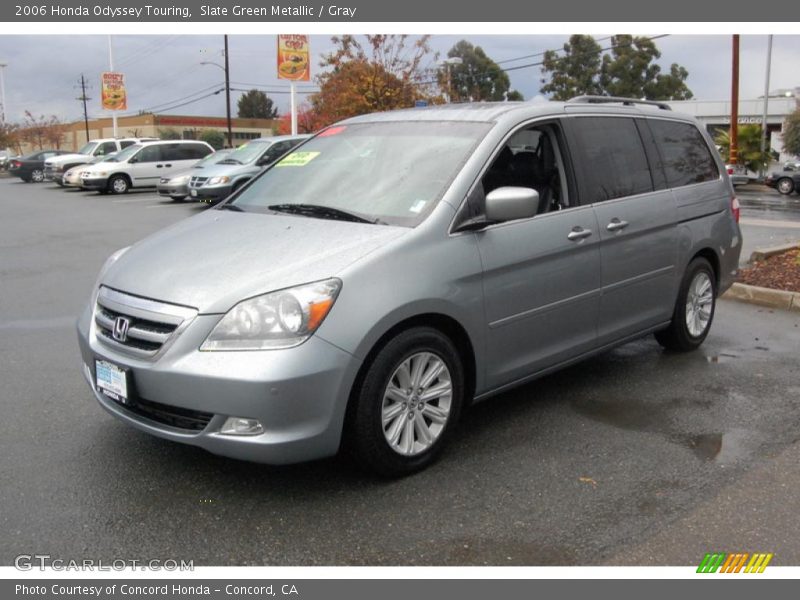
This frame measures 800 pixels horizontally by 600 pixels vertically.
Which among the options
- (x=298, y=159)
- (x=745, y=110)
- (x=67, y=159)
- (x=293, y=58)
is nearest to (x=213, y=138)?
(x=67, y=159)

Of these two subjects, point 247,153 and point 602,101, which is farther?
point 247,153

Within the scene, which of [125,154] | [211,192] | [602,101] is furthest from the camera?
[125,154]

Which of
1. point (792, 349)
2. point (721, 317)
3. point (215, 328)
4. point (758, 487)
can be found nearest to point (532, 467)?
point (758, 487)

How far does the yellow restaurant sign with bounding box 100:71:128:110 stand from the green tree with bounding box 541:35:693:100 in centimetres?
3086

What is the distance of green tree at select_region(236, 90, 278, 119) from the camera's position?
11125 centimetres

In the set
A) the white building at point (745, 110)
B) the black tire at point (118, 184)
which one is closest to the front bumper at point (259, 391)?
the black tire at point (118, 184)

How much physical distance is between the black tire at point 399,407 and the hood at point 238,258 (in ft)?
1.56

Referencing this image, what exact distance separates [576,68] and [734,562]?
199 ft

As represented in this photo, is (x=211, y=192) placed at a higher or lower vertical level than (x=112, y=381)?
higher

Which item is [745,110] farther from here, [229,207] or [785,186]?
[229,207]

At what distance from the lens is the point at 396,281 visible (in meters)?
3.67

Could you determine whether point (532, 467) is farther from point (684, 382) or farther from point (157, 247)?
point (157, 247)

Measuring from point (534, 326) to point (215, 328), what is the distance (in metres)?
1.86

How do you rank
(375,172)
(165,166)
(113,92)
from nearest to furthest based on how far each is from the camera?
(375,172) → (165,166) → (113,92)
